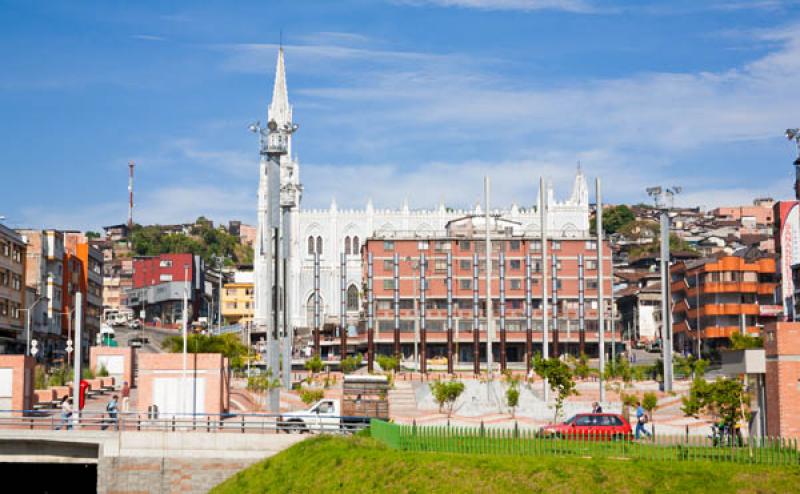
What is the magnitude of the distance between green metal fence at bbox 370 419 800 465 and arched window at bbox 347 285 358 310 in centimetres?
12231

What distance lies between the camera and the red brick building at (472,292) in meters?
114

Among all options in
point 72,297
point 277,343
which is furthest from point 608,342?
point 277,343

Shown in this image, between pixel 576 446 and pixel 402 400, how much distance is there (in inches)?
1689

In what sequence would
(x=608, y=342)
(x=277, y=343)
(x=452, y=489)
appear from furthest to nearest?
(x=608, y=342) → (x=277, y=343) → (x=452, y=489)

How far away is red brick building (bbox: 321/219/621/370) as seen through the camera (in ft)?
373

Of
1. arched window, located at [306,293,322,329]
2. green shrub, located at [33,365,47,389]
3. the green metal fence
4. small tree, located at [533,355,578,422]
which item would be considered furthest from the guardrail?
arched window, located at [306,293,322,329]

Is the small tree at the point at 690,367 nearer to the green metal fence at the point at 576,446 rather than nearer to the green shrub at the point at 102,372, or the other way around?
the green shrub at the point at 102,372

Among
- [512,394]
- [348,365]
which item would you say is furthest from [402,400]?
[348,365]

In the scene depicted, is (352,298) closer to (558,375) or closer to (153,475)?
(558,375)

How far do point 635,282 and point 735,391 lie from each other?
355ft

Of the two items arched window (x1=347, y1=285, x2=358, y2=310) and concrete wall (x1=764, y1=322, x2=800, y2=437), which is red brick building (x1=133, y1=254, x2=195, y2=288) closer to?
arched window (x1=347, y1=285, x2=358, y2=310)

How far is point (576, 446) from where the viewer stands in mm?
31328

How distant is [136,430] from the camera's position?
129 feet

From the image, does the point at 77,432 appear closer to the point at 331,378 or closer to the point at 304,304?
the point at 331,378
